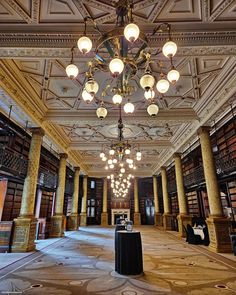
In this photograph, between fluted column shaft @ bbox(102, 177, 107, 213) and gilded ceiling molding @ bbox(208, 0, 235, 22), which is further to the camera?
fluted column shaft @ bbox(102, 177, 107, 213)

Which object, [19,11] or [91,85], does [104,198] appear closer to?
[91,85]

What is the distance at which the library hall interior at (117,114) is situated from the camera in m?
3.13

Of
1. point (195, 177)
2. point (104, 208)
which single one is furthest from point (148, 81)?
point (104, 208)

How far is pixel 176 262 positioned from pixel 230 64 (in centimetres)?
492

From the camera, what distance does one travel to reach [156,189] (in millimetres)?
16266

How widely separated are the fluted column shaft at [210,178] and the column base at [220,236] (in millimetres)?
266

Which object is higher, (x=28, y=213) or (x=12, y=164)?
(x=12, y=164)

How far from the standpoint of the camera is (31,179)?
22.1 ft

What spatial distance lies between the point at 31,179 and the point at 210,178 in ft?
20.5

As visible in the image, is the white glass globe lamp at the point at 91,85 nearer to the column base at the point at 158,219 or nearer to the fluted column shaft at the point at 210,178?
the fluted column shaft at the point at 210,178

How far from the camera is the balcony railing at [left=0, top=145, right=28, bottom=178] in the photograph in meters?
5.79

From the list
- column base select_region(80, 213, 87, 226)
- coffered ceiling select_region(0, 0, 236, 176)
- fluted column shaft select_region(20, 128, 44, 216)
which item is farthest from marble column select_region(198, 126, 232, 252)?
column base select_region(80, 213, 87, 226)

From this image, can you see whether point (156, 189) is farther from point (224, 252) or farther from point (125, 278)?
point (125, 278)

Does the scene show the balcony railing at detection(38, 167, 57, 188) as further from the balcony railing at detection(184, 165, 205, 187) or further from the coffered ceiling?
the balcony railing at detection(184, 165, 205, 187)
